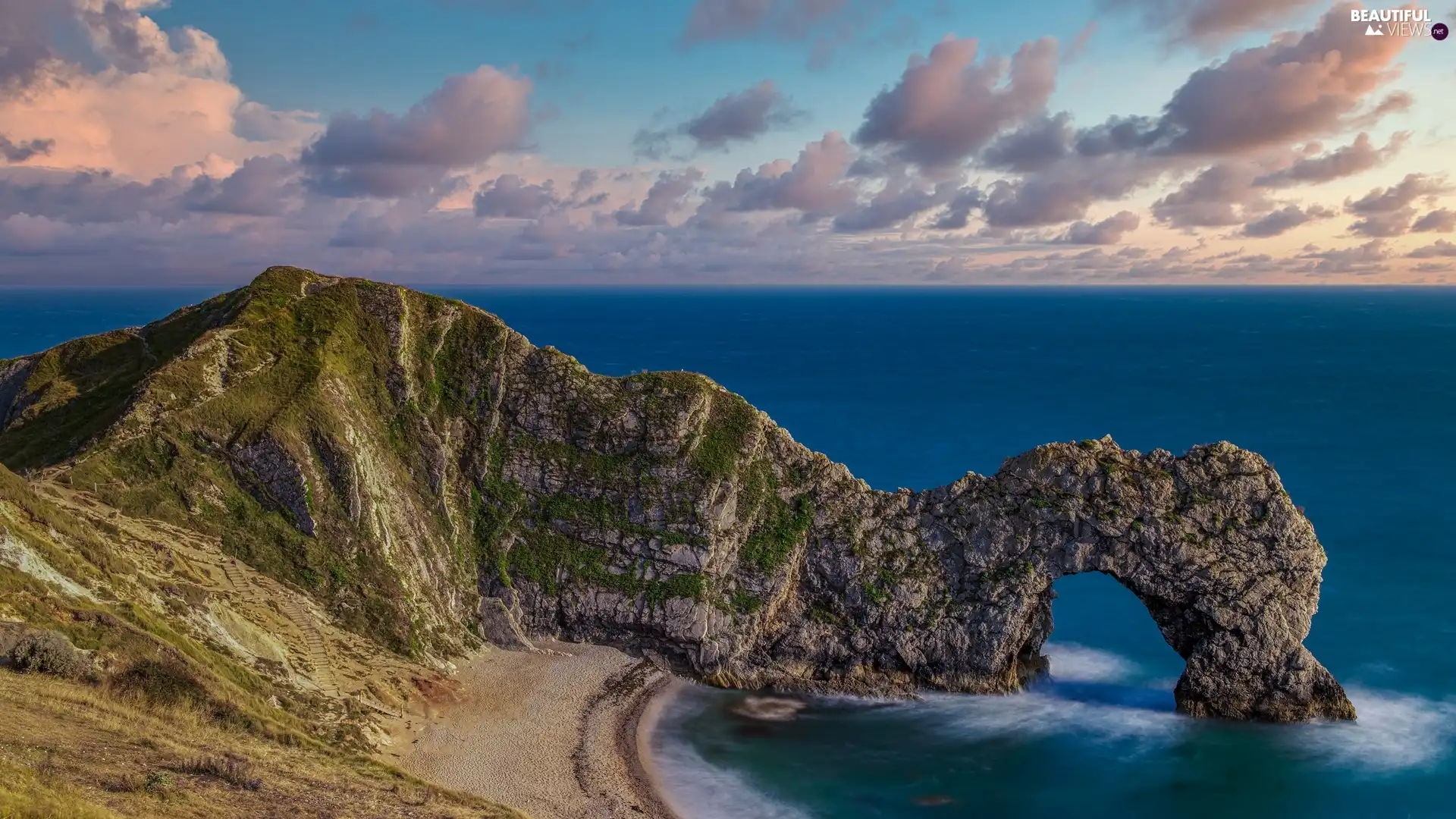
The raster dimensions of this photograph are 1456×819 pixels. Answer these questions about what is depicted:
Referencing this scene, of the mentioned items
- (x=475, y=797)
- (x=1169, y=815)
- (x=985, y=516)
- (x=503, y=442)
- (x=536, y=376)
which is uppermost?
(x=536, y=376)

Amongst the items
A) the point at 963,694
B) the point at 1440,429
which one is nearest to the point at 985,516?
the point at 963,694

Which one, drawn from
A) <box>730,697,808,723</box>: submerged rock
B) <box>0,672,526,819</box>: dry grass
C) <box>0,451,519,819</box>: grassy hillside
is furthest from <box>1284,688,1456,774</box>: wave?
<box>0,451,519,819</box>: grassy hillside

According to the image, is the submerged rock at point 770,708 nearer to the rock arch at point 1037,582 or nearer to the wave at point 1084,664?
the rock arch at point 1037,582

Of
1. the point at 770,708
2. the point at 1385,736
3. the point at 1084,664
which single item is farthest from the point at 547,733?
the point at 1385,736

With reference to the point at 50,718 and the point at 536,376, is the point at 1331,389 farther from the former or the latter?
the point at 50,718

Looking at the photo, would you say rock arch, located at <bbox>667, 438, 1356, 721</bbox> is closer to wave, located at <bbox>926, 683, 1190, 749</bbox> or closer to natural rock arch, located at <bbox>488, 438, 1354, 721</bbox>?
natural rock arch, located at <bbox>488, 438, 1354, 721</bbox>

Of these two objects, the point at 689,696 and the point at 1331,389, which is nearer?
the point at 689,696

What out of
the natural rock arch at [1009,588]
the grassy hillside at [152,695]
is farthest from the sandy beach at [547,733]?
the grassy hillside at [152,695]
